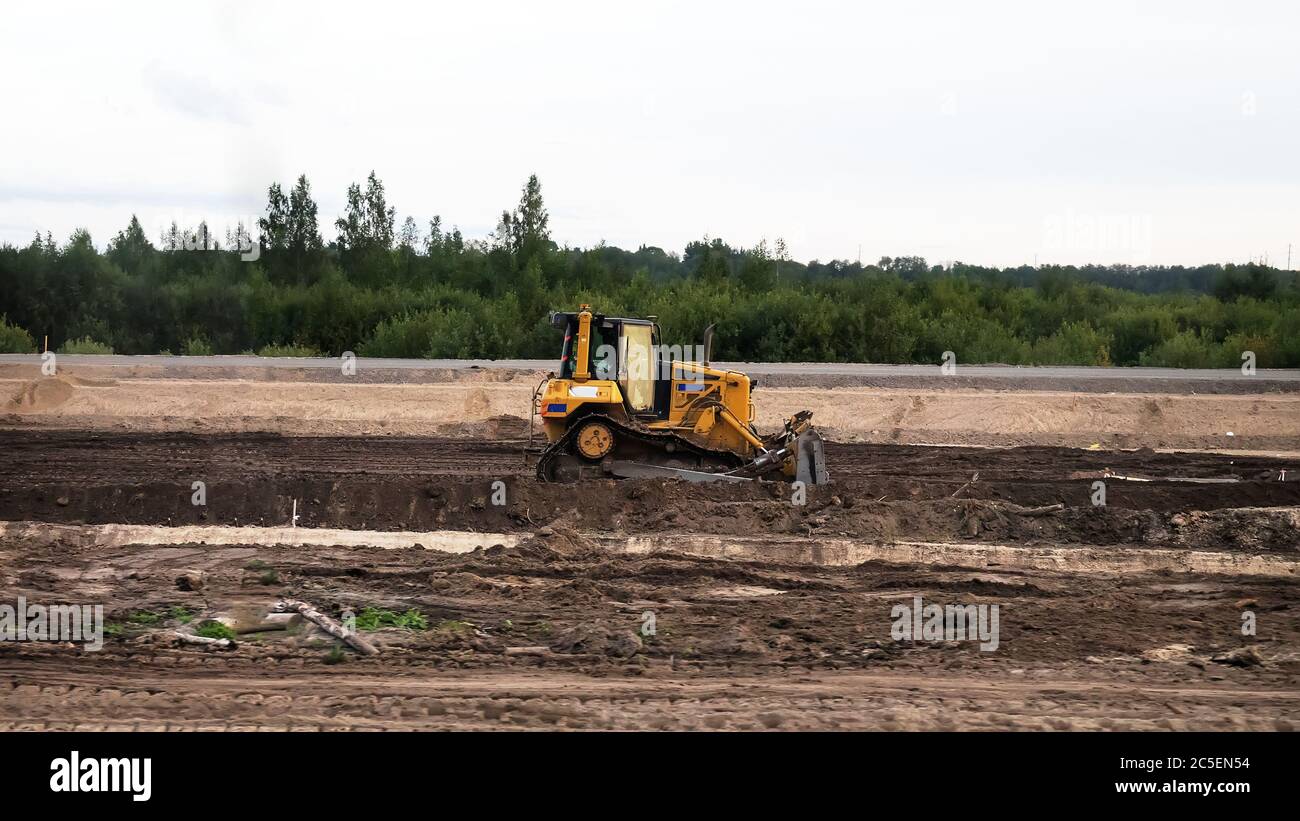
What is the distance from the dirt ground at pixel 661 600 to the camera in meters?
6.81

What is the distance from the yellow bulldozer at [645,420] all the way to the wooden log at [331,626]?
5.66 meters

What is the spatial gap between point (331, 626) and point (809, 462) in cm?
730

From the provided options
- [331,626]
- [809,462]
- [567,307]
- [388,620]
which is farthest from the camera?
[567,307]

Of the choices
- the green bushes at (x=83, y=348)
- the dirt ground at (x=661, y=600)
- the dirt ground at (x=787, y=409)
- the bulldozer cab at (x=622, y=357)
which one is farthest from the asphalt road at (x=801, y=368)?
the bulldozer cab at (x=622, y=357)

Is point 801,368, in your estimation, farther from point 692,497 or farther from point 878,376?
point 692,497

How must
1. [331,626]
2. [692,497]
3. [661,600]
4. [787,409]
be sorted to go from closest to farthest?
[331,626] → [661,600] → [692,497] → [787,409]

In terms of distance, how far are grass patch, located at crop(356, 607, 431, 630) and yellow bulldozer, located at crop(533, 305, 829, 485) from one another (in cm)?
545

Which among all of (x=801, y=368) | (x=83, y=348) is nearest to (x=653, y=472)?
(x=801, y=368)

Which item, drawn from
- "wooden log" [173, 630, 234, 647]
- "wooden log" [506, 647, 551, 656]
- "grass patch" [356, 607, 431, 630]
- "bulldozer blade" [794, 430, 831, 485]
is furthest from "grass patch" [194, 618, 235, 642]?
"bulldozer blade" [794, 430, 831, 485]

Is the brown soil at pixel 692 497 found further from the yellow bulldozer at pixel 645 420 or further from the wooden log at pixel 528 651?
the wooden log at pixel 528 651

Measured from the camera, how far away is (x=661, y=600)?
9.48 m

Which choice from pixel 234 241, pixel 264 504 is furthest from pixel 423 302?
pixel 264 504

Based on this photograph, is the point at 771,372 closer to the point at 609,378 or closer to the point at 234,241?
the point at 609,378

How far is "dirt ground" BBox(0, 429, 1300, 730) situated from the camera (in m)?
6.81
